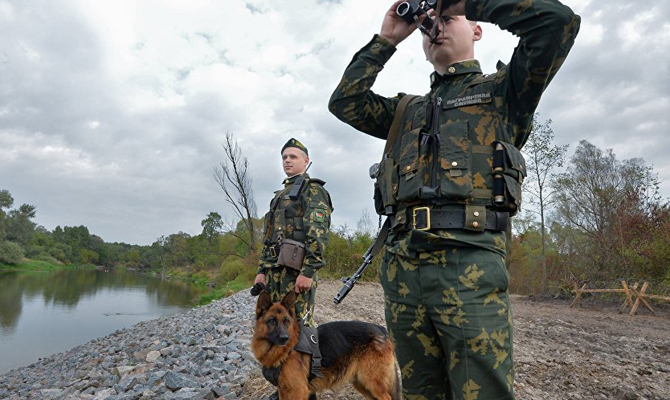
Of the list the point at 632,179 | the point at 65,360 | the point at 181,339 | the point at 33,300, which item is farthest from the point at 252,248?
the point at 632,179

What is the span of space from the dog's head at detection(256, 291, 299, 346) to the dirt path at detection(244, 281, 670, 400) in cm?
105

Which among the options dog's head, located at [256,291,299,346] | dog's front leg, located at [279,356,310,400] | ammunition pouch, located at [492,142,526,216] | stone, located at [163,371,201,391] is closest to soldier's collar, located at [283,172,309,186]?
dog's head, located at [256,291,299,346]

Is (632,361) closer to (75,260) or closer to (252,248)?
(252,248)

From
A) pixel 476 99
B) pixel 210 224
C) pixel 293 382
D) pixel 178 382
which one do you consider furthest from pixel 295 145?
pixel 210 224

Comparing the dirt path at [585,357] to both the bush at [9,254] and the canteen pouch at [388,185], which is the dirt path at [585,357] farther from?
the bush at [9,254]

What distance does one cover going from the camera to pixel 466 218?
5.09ft

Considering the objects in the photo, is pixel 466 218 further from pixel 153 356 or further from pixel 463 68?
pixel 153 356

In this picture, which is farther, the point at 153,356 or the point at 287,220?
the point at 153,356

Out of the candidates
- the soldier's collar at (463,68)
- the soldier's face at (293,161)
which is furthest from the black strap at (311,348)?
the soldier's collar at (463,68)

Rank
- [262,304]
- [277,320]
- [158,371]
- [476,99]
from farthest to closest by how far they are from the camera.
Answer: [158,371]
[262,304]
[277,320]
[476,99]

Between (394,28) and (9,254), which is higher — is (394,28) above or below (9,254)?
above

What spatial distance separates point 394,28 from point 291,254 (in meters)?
2.34

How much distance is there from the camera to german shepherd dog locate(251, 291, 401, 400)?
3271mm

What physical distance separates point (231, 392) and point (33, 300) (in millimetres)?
26054
